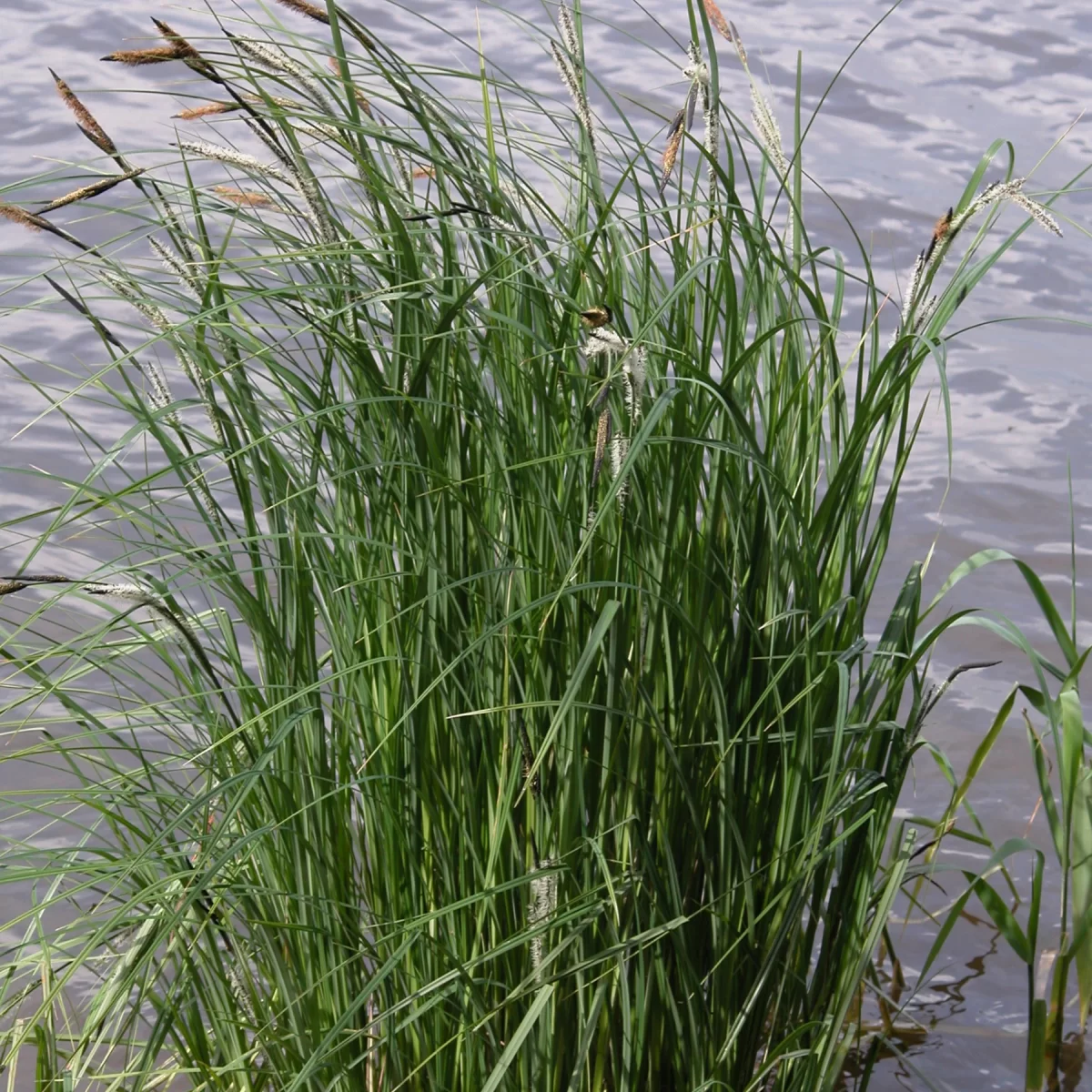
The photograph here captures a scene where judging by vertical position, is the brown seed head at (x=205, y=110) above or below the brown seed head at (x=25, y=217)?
above

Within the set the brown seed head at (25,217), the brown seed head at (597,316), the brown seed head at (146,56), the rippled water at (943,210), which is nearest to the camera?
the brown seed head at (597,316)

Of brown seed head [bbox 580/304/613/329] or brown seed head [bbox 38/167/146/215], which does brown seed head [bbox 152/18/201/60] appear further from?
brown seed head [bbox 580/304/613/329]

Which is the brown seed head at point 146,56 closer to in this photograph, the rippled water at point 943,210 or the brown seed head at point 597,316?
the brown seed head at point 597,316

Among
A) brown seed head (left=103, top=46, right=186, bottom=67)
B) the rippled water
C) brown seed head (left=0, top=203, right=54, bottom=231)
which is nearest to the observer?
brown seed head (left=103, top=46, right=186, bottom=67)

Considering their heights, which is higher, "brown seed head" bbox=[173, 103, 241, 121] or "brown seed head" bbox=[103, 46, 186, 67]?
"brown seed head" bbox=[103, 46, 186, 67]

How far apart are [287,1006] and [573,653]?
1.39ft

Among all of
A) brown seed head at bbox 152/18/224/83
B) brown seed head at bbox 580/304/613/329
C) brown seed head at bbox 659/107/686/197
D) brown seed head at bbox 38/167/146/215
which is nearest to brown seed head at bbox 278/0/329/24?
brown seed head at bbox 152/18/224/83

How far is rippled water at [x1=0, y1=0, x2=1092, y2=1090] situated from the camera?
2.63 meters

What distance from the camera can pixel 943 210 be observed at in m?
4.51

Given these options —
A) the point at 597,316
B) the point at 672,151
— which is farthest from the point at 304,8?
the point at 597,316

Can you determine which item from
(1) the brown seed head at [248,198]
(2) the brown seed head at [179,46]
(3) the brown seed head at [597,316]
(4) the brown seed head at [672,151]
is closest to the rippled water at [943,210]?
(4) the brown seed head at [672,151]

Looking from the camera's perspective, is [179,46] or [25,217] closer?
[179,46]

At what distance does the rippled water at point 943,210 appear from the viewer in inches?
104

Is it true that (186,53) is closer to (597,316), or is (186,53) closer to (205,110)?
(205,110)
